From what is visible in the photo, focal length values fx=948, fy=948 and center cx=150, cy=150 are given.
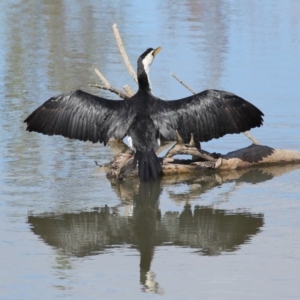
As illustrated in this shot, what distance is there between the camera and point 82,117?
9.45 metres

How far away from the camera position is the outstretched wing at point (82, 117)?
9.37 m

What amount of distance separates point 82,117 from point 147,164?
906 mm

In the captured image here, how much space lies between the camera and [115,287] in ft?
21.3

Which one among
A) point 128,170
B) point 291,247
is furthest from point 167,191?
point 291,247

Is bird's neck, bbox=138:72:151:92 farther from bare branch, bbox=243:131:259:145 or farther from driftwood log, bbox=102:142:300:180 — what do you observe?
bare branch, bbox=243:131:259:145

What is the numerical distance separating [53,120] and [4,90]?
169 inches

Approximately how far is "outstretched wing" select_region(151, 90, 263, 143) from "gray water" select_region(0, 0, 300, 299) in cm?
49

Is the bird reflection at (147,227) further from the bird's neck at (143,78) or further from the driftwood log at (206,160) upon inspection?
the bird's neck at (143,78)

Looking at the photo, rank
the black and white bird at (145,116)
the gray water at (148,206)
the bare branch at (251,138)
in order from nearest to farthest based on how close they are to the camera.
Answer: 1. the gray water at (148,206)
2. the black and white bird at (145,116)
3. the bare branch at (251,138)

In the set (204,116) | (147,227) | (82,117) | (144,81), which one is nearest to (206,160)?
(204,116)

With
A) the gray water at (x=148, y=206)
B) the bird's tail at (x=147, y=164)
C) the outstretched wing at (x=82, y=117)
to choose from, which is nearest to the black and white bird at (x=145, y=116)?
the outstretched wing at (x=82, y=117)

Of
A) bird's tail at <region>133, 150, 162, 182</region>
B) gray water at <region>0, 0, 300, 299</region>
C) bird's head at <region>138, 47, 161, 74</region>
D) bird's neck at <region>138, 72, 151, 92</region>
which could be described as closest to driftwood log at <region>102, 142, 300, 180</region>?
gray water at <region>0, 0, 300, 299</region>

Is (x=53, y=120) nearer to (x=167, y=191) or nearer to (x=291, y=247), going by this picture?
(x=167, y=191)

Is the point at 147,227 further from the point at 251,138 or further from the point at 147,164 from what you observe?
the point at 251,138
